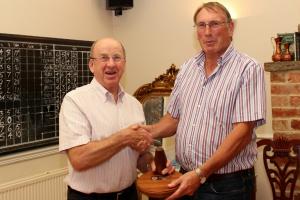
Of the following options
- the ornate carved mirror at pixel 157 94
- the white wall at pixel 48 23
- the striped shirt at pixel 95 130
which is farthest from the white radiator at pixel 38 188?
the striped shirt at pixel 95 130

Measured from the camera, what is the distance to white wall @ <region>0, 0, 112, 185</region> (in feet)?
9.05

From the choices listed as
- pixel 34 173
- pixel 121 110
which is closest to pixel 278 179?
pixel 121 110

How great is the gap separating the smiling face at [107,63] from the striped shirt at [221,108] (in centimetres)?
36

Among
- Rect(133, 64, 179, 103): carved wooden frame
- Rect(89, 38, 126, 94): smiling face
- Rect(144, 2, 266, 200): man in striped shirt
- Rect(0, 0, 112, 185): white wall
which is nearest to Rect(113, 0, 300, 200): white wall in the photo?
Rect(133, 64, 179, 103): carved wooden frame

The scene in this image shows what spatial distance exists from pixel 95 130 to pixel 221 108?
1.87ft

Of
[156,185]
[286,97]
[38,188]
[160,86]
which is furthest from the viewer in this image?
[160,86]

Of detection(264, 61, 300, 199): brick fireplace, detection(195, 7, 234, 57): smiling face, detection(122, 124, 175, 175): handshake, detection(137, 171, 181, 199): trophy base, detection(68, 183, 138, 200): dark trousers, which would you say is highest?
detection(195, 7, 234, 57): smiling face

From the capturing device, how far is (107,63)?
5.97ft

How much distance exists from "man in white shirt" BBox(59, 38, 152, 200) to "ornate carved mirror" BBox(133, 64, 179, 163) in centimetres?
133

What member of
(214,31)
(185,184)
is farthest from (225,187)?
(214,31)

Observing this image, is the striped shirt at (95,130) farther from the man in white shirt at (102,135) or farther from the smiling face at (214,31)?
the smiling face at (214,31)

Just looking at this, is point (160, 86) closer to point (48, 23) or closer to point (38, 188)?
point (48, 23)

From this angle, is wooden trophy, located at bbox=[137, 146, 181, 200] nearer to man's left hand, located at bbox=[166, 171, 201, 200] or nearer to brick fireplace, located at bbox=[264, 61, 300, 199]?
man's left hand, located at bbox=[166, 171, 201, 200]

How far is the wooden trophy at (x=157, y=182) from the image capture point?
1580mm
